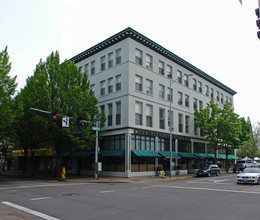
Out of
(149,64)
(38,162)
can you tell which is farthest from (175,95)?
(38,162)

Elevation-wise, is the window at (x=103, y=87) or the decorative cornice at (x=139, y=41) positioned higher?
the decorative cornice at (x=139, y=41)

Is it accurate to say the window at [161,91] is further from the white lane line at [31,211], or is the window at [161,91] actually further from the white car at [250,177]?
the white lane line at [31,211]

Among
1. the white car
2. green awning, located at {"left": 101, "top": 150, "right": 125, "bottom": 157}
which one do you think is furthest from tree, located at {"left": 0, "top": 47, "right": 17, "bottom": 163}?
the white car

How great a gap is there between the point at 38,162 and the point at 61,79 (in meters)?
24.6

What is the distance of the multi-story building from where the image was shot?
30.2 m

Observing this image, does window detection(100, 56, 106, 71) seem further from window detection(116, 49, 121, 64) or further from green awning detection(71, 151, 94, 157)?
green awning detection(71, 151, 94, 157)

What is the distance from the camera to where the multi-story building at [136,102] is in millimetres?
30250

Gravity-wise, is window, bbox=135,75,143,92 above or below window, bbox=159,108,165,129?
above

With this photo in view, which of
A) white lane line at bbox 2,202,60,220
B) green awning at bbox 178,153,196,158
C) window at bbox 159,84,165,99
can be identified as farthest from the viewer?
green awning at bbox 178,153,196,158

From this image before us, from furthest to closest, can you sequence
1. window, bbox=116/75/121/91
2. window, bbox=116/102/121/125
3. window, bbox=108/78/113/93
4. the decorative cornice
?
window, bbox=108/78/113/93
window, bbox=116/75/121/91
the decorative cornice
window, bbox=116/102/121/125

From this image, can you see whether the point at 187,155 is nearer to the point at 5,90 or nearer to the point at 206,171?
the point at 206,171

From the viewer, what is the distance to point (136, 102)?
31562 mm

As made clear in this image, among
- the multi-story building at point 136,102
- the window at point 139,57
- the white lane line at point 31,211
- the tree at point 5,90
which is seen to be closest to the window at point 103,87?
the multi-story building at point 136,102

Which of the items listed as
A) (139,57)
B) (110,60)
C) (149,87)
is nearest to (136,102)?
(149,87)
